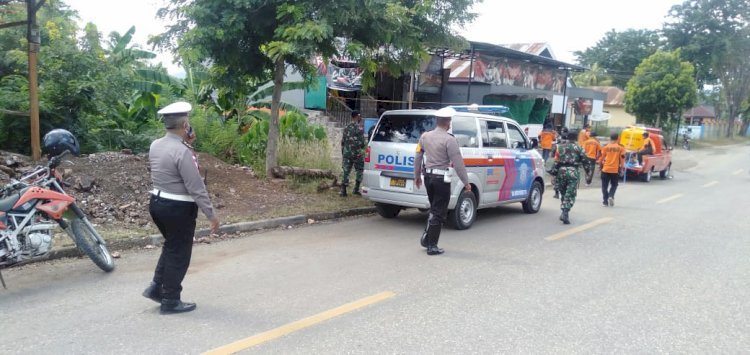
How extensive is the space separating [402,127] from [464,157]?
1.12 m

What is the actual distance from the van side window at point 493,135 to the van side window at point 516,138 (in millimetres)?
254

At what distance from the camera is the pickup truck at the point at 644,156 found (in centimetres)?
1817

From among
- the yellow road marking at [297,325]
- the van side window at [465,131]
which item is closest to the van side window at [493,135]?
the van side window at [465,131]

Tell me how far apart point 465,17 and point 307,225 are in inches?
189

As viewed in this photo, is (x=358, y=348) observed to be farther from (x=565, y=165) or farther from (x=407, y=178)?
(x=565, y=165)

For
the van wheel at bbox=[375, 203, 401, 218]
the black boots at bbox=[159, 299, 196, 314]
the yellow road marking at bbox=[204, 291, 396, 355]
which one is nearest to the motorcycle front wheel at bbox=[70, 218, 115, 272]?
the black boots at bbox=[159, 299, 196, 314]

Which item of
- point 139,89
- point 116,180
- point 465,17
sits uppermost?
point 465,17

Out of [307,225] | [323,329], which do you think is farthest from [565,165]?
[323,329]

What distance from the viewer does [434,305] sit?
16.7ft

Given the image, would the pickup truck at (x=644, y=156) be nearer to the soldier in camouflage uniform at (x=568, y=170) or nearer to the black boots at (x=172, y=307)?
the soldier in camouflage uniform at (x=568, y=170)

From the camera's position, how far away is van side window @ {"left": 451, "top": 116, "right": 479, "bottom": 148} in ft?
28.5

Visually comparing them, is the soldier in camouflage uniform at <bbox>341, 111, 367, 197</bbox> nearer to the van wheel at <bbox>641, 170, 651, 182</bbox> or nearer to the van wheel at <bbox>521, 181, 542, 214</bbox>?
the van wheel at <bbox>521, 181, 542, 214</bbox>

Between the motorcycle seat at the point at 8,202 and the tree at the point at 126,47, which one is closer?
the motorcycle seat at the point at 8,202

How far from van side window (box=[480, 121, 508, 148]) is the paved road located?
148 cm
